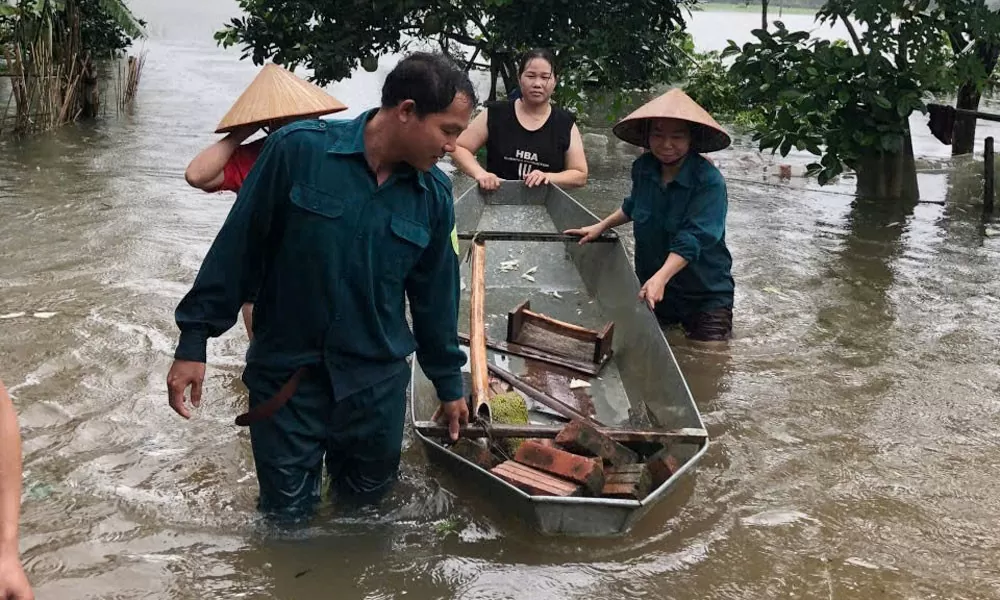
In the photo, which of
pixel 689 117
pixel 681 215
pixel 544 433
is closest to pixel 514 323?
pixel 681 215

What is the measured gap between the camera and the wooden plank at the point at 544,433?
3.42 m

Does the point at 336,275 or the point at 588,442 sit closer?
the point at 336,275

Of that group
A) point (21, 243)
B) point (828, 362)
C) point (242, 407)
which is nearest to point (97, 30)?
point (21, 243)

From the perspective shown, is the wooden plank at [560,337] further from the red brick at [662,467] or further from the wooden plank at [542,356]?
the red brick at [662,467]

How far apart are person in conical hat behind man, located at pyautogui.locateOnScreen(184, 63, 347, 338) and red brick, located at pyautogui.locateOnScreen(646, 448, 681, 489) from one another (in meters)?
1.64

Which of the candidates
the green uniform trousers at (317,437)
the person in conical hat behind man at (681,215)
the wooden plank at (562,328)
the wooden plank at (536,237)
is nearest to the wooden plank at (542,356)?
the wooden plank at (562,328)

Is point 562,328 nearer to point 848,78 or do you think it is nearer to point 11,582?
point 11,582

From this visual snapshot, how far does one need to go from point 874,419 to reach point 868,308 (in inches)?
80.6

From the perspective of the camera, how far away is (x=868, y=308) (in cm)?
661

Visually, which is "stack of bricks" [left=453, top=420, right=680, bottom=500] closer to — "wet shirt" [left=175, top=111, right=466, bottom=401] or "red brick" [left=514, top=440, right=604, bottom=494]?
"red brick" [left=514, top=440, right=604, bottom=494]

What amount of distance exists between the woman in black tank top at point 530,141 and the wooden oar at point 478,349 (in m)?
0.84

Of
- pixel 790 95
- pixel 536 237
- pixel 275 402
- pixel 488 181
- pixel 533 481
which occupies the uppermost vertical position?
pixel 790 95

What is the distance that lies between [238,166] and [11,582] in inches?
97.3

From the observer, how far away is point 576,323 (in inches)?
220
